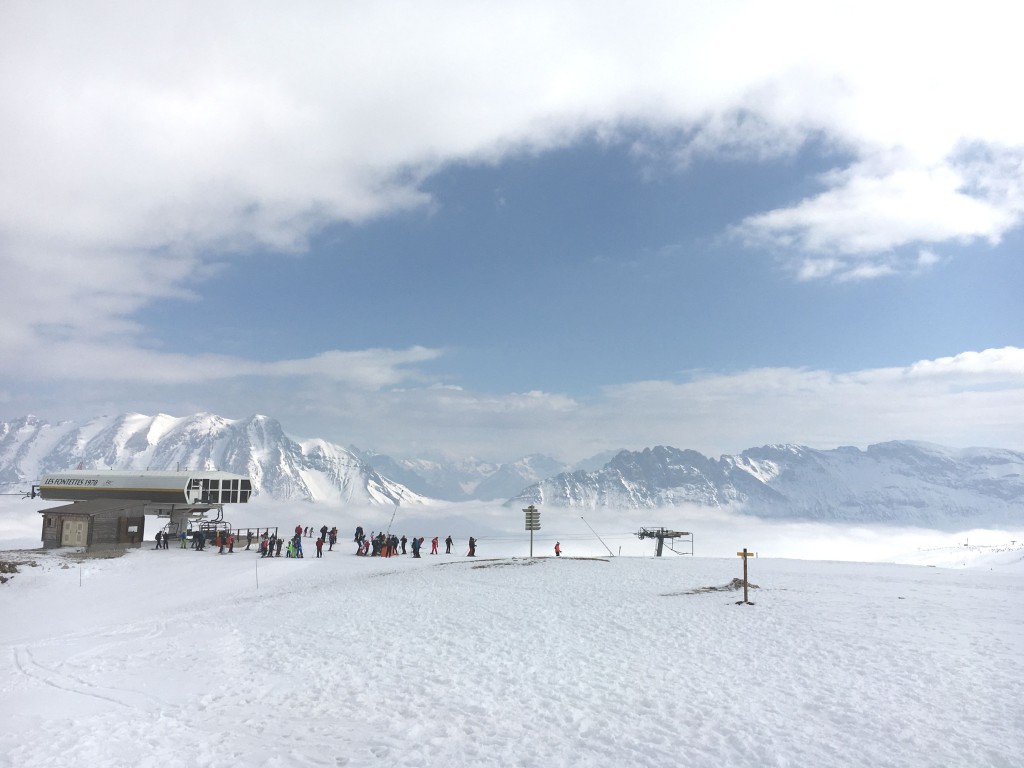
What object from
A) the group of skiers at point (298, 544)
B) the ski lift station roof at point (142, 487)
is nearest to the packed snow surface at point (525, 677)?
the group of skiers at point (298, 544)

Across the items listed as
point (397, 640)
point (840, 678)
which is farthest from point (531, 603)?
point (840, 678)

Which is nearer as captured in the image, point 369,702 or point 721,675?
point 369,702

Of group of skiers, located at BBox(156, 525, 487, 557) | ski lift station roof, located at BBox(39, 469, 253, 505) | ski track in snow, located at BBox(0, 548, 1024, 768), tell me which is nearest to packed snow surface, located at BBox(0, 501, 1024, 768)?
ski track in snow, located at BBox(0, 548, 1024, 768)

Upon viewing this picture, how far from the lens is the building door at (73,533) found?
51375 millimetres

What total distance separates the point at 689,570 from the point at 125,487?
54056 millimetres

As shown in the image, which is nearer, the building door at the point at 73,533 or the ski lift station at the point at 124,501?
the building door at the point at 73,533

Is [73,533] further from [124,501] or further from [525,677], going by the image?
[525,677]

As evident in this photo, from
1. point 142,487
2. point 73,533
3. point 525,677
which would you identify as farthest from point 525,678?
point 142,487

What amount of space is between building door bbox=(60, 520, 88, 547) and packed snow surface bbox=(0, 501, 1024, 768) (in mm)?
20337

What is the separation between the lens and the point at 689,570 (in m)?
38.8

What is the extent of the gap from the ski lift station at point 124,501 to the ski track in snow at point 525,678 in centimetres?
2351

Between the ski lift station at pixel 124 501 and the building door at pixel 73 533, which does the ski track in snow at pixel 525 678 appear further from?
the ski lift station at pixel 124 501

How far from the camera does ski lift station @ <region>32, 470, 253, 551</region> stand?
51.8 m

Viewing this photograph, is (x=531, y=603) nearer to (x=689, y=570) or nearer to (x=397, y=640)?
(x=397, y=640)
